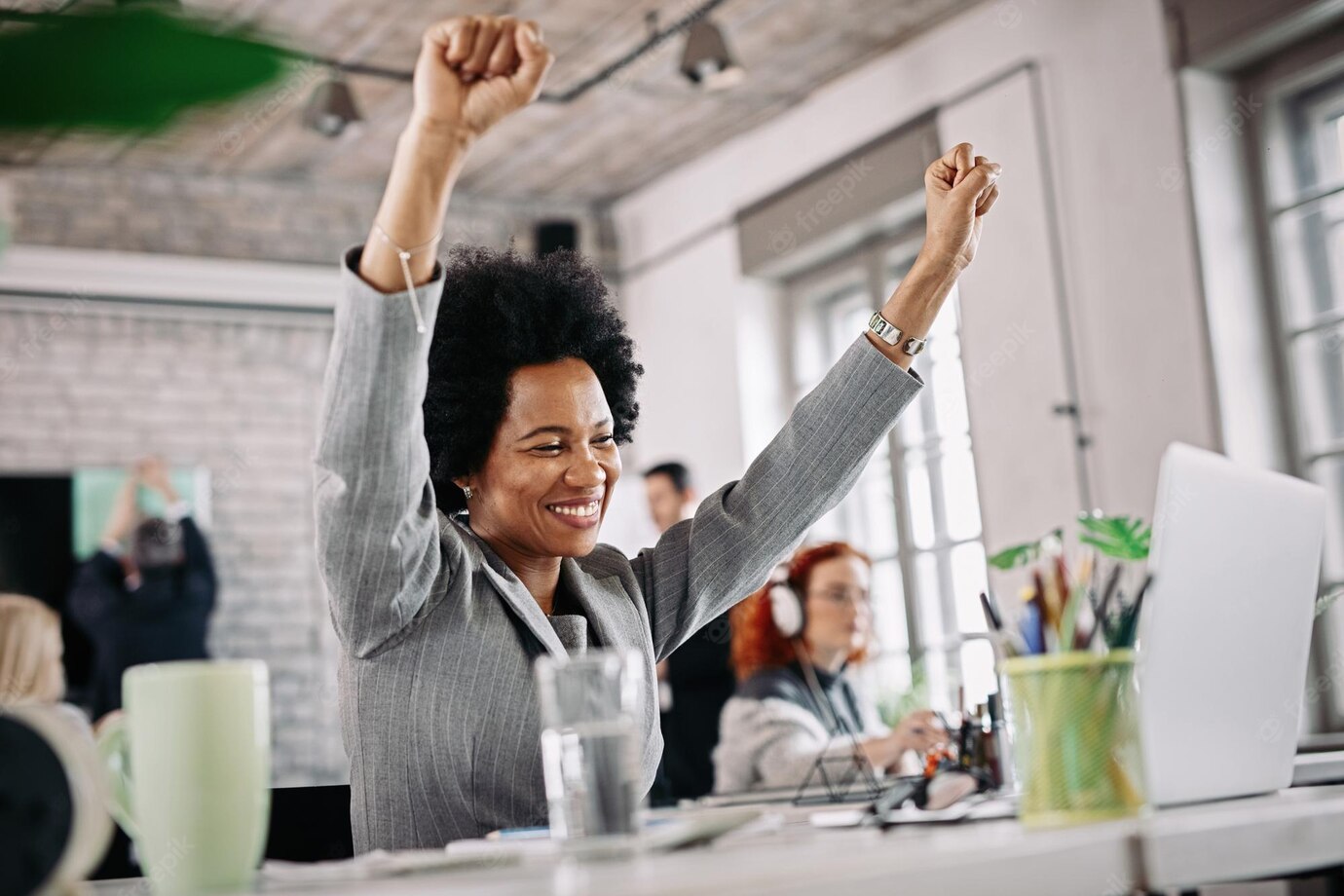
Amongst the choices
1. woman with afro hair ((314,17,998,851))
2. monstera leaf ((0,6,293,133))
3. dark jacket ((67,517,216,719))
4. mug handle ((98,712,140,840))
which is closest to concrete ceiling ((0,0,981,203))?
dark jacket ((67,517,216,719))

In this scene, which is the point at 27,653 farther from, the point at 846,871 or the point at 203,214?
the point at 846,871

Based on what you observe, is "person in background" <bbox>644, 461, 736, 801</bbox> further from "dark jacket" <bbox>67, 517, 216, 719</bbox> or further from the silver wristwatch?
the silver wristwatch

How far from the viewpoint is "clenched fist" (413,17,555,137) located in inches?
38.4

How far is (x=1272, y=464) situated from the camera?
12.5 feet

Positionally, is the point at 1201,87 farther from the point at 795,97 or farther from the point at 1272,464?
the point at 795,97

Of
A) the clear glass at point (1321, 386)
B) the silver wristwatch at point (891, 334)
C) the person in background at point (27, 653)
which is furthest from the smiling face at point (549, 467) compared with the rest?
the clear glass at point (1321, 386)

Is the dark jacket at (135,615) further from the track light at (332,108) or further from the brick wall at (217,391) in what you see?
the track light at (332,108)

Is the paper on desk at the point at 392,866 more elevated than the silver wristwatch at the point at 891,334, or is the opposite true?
the silver wristwatch at the point at 891,334

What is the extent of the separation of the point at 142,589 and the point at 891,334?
4.28 metres

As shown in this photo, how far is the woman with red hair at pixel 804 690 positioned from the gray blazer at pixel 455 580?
1.54m

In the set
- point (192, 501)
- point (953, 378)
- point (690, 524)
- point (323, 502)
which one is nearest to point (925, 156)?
point (953, 378)

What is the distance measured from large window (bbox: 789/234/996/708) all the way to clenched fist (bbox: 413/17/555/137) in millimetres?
3812

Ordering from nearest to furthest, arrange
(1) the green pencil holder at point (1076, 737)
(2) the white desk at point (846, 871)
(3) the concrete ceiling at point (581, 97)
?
(2) the white desk at point (846, 871)
(1) the green pencil holder at point (1076, 737)
(3) the concrete ceiling at point (581, 97)

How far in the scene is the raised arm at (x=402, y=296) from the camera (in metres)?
0.98
